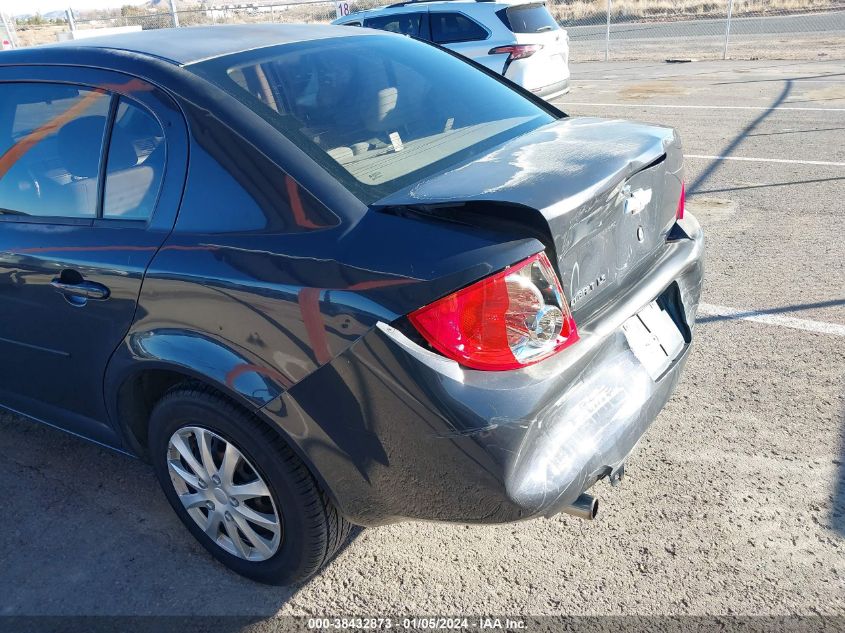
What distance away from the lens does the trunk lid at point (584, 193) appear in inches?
80.7

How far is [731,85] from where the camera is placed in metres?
12.8

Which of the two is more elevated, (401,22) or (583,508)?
(401,22)

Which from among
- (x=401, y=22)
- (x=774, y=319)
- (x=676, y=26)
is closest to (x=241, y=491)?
(x=774, y=319)

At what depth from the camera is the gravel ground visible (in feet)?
8.05

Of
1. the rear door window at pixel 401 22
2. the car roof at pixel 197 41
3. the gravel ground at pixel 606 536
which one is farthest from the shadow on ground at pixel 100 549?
the rear door window at pixel 401 22

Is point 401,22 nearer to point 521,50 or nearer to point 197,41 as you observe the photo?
point 521,50

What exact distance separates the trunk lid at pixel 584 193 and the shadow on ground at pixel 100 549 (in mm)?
1450

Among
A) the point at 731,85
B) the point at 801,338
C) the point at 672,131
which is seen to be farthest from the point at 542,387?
the point at 731,85

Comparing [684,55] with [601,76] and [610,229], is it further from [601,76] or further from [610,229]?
[610,229]

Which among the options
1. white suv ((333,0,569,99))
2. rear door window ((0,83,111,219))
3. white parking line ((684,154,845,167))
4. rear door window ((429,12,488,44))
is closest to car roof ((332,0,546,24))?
white suv ((333,0,569,99))

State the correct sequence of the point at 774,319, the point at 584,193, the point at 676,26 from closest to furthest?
the point at 584,193 < the point at 774,319 < the point at 676,26

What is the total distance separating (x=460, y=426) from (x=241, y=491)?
89 cm

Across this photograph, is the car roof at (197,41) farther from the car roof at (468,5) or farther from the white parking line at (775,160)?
the car roof at (468,5)

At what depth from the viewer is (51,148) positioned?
9.04 ft
